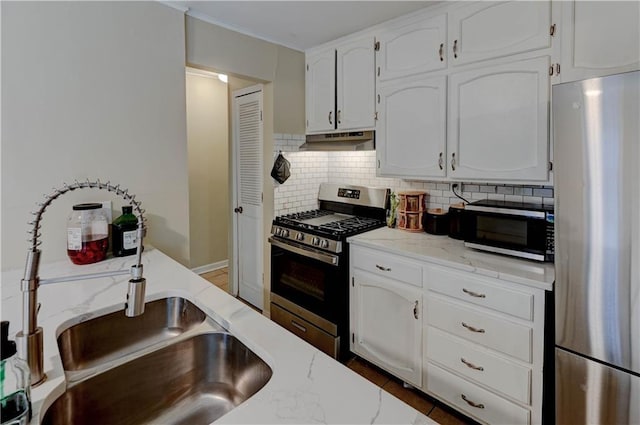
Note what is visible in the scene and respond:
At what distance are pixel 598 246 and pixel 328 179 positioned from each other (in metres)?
2.31

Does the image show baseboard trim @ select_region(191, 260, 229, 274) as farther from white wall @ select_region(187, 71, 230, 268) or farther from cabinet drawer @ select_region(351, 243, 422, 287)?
cabinet drawer @ select_region(351, 243, 422, 287)

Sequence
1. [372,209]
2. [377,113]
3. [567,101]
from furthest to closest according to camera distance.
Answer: [372,209] → [377,113] → [567,101]

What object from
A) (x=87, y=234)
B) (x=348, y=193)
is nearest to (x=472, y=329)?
(x=348, y=193)

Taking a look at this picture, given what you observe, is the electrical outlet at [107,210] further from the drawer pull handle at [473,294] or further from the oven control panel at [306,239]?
the drawer pull handle at [473,294]

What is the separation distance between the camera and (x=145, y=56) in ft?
6.84

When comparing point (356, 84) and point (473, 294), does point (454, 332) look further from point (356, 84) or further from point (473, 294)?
point (356, 84)

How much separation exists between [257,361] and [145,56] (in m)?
1.93

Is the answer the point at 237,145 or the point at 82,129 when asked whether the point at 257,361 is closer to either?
the point at 82,129

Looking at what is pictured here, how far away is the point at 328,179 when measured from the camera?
3.40 m

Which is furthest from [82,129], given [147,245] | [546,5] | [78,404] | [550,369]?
[550,369]

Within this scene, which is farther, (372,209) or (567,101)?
(372,209)

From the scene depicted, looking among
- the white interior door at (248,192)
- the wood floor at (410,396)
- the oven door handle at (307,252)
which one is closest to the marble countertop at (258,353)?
the oven door handle at (307,252)

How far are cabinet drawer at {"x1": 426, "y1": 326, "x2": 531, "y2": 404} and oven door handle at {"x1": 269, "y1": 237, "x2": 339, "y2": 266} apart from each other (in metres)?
0.75

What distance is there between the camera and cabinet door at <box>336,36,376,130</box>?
263cm
